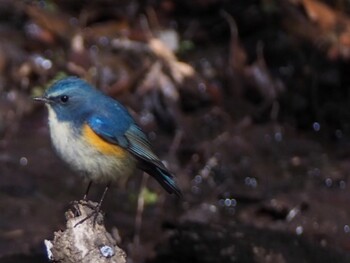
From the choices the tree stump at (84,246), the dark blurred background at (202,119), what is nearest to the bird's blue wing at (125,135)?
the tree stump at (84,246)

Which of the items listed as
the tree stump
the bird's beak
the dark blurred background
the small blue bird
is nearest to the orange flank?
the small blue bird

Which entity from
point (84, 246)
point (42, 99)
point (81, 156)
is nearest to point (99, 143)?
point (81, 156)

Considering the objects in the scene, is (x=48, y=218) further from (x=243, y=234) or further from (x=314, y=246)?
(x=314, y=246)

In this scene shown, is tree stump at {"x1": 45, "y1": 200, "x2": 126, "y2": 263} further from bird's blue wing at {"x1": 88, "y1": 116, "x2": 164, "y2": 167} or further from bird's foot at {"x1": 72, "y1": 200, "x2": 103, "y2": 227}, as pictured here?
bird's blue wing at {"x1": 88, "y1": 116, "x2": 164, "y2": 167}

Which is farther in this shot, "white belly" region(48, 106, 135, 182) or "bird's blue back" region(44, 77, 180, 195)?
"bird's blue back" region(44, 77, 180, 195)

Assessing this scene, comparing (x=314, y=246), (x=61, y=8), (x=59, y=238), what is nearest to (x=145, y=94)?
(x=61, y=8)

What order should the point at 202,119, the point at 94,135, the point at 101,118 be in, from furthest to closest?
the point at 202,119 → the point at 101,118 → the point at 94,135

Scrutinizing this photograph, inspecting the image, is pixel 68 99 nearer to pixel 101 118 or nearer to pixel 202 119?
pixel 101 118
